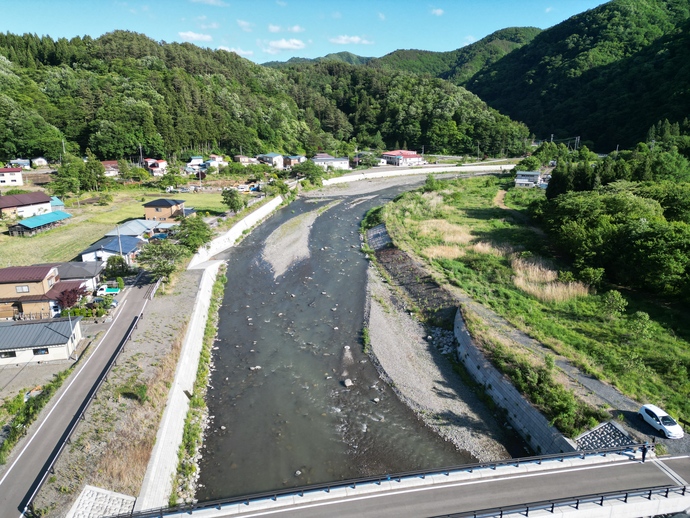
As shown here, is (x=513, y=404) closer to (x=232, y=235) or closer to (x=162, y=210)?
(x=232, y=235)

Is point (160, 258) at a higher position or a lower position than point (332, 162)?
lower

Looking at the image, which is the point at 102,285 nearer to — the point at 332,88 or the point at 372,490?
the point at 372,490

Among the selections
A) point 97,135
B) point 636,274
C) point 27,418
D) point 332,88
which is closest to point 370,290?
point 636,274

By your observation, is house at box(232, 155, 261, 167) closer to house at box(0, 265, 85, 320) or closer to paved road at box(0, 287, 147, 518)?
house at box(0, 265, 85, 320)

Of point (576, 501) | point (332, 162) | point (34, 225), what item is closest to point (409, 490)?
point (576, 501)

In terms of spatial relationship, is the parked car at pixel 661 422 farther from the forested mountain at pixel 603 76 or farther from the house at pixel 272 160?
the forested mountain at pixel 603 76

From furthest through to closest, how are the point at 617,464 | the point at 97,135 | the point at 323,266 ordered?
the point at 97,135, the point at 323,266, the point at 617,464
